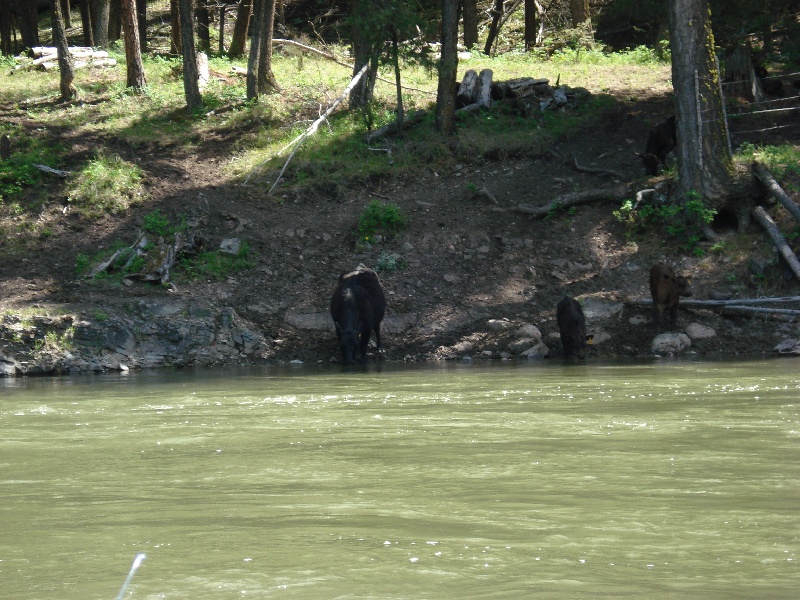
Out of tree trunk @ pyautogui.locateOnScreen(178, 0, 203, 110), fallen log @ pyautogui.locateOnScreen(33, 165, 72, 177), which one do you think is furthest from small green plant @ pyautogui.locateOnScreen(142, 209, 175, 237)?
tree trunk @ pyautogui.locateOnScreen(178, 0, 203, 110)

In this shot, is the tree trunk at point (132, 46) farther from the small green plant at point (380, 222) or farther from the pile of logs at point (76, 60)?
the small green plant at point (380, 222)

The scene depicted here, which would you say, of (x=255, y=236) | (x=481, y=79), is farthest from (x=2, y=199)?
(x=481, y=79)

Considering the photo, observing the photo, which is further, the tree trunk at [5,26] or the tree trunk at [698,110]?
the tree trunk at [5,26]

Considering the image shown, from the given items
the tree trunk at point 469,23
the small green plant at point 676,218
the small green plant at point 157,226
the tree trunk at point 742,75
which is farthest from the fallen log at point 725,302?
the tree trunk at point 469,23

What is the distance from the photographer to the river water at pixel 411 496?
399 centimetres

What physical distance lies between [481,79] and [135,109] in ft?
30.6

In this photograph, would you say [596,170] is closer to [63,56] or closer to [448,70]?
[448,70]

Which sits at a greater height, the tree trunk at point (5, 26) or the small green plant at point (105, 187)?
the tree trunk at point (5, 26)

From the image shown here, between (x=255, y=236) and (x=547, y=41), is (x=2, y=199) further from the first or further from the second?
(x=547, y=41)

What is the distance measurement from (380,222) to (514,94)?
25.5 feet

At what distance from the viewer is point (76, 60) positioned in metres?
30.3

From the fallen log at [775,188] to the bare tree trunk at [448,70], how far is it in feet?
26.3

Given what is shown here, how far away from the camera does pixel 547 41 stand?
34.2 m

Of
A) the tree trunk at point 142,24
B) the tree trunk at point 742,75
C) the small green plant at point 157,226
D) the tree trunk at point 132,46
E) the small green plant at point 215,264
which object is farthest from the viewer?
the tree trunk at point 142,24
